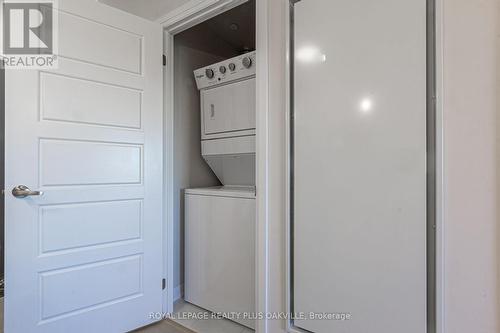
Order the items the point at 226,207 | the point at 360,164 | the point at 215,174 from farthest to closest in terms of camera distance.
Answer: the point at 215,174
the point at 226,207
the point at 360,164

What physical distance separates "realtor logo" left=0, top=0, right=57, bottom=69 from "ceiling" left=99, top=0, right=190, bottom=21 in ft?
2.20

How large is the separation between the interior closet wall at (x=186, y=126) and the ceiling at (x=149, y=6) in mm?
324

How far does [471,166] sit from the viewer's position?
3.40ft

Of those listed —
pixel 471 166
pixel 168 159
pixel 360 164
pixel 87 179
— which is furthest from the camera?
pixel 168 159

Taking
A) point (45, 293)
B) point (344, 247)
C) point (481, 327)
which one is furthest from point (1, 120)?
point (481, 327)

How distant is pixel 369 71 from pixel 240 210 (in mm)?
1169

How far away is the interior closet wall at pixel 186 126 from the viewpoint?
2.49m

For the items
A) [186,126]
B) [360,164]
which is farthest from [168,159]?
[360,164]

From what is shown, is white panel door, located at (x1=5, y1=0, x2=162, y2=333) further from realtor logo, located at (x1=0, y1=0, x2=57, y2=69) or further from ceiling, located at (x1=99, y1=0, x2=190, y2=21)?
ceiling, located at (x1=99, y1=0, x2=190, y2=21)

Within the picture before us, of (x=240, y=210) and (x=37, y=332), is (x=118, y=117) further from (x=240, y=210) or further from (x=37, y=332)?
(x=37, y=332)

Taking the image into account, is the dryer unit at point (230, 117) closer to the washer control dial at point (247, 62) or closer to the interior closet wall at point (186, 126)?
the washer control dial at point (247, 62)

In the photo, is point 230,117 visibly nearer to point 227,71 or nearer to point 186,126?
point 227,71

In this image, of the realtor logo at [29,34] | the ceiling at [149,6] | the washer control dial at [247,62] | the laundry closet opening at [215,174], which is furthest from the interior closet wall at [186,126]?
the realtor logo at [29,34]

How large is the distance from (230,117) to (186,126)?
0.50 m
